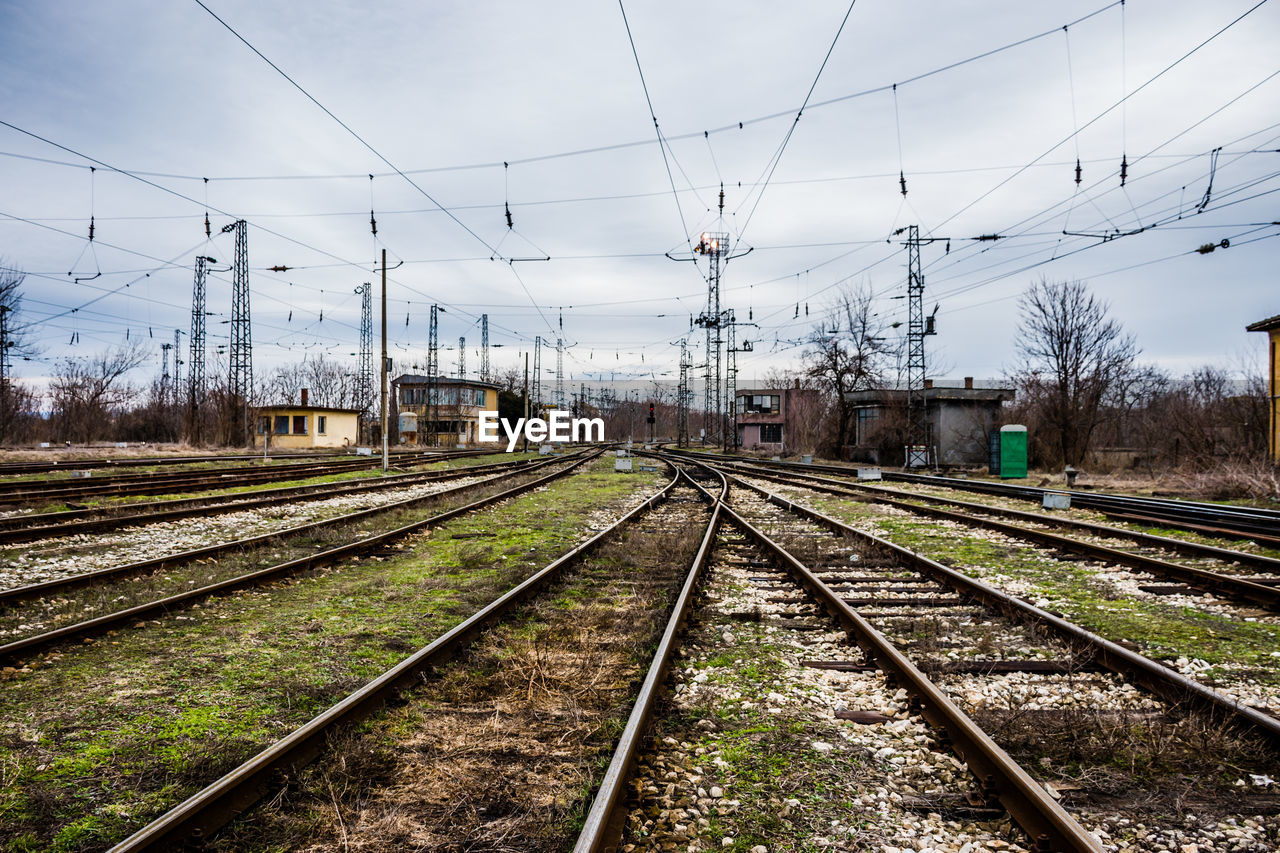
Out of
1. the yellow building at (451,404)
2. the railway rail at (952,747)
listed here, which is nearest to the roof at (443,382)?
the yellow building at (451,404)

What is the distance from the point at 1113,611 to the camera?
22.1 feet

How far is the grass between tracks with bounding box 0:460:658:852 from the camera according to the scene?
3.34 m

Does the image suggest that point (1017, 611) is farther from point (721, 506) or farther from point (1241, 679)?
point (721, 506)

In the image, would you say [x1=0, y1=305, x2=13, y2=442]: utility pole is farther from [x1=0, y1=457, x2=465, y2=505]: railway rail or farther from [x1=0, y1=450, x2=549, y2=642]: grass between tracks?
[x1=0, y1=450, x2=549, y2=642]: grass between tracks

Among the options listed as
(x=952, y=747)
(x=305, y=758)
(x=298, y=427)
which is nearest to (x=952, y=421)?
(x=952, y=747)

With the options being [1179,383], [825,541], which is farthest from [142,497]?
[1179,383]

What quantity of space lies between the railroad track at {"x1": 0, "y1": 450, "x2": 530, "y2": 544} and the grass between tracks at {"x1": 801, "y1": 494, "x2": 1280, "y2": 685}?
1274 cm

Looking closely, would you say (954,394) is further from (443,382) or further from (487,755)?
(443,382)

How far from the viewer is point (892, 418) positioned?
37375mm

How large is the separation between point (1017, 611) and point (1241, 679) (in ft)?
5.74

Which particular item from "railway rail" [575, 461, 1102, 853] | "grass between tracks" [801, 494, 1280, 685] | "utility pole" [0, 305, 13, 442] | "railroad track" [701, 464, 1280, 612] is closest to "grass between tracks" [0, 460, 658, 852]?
"railway rail" [575, 461, 1102, 853]

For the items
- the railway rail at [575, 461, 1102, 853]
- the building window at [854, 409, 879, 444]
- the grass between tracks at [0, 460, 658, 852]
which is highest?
the building window at [854, 409, 879, 444]

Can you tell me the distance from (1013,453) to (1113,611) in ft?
71.8

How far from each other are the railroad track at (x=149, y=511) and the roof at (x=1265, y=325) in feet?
96.7
